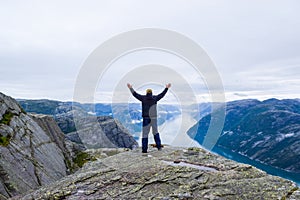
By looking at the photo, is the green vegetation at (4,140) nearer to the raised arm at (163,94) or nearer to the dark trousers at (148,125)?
the dark trousers at (148,125)

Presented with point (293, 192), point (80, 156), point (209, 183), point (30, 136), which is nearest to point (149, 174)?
point (209, 183)

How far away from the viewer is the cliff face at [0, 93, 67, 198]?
26.6 m

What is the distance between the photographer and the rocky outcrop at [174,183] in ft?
51.4

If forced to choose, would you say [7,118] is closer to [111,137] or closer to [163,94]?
[163,94]

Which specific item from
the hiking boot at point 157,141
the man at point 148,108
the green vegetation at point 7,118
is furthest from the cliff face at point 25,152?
the hiking boot at point 157,141

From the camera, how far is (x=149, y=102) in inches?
917

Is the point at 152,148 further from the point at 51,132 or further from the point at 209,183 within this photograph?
the point at 51,132

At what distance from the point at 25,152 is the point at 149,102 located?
1989 centimetres

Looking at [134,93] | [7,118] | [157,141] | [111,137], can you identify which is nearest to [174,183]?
[157,141]

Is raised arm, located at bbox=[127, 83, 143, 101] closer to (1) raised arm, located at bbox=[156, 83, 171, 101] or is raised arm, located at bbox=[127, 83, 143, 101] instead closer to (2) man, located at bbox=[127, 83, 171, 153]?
(2) man, located at bbox=[127, 83, 171, 153]

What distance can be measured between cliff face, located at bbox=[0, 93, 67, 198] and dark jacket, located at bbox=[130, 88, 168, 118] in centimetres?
1525

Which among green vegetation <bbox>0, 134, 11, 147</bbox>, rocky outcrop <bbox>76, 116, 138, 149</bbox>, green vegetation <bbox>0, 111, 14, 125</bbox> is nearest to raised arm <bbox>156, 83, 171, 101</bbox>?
green vegetation <bbox>0, 134, 11, 147</bbox>

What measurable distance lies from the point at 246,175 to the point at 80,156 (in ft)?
160

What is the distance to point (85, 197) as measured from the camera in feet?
54.1
